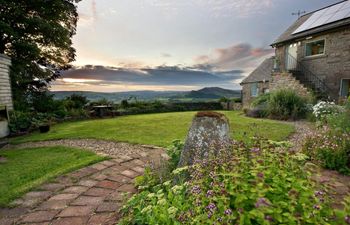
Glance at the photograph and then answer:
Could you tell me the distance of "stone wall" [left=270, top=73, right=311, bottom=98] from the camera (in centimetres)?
1242

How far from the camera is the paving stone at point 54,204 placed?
2.74 metres

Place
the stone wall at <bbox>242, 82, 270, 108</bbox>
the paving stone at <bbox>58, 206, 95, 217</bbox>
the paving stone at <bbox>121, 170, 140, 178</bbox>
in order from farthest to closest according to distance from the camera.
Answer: the stone wall at <bbox>242, 82, 270, 108</bbox> → the paving stone at <bbox>121, 170, 140, 178</bbox> → the paving stone at <bbox>58, 206, 95, 217</bbox>

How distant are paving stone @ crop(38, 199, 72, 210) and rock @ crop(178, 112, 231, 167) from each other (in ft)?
5.60

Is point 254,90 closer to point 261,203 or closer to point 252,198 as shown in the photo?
point 252,198

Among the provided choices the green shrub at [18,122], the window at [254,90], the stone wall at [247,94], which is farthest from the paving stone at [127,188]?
the window at [254,90]

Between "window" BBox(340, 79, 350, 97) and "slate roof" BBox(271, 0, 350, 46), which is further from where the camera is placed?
"window" BBox(340, 79, 350, 97)

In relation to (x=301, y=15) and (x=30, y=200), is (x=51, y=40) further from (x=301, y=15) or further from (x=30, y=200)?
(x=301, y=15)

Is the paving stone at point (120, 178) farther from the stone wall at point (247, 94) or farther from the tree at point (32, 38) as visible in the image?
the stone wall at point (247, 94)

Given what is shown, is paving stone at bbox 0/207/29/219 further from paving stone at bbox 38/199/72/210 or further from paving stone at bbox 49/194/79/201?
paving stone at bbox 49/194/79/201

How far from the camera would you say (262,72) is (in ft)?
68.2

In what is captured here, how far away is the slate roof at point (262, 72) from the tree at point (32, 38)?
54.7 ft

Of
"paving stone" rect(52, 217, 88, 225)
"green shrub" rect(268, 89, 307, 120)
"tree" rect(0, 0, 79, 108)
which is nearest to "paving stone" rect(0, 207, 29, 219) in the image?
"paving stone" rect(52, 217, 88, 225)

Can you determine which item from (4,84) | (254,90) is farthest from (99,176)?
(254,90)

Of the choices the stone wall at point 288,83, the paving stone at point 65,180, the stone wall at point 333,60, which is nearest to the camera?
the paving stone at point 65,180
